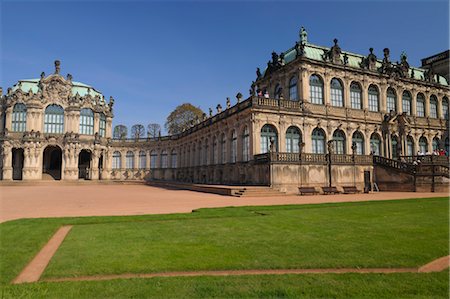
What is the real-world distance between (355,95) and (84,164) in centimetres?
5231

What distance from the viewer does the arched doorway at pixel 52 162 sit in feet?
203

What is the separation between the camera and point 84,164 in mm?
66000

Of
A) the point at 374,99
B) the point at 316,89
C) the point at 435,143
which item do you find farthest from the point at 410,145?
the point at 316,89

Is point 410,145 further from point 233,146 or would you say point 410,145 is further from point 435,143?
point 233,146

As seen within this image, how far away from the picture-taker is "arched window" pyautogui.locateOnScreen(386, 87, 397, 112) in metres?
43.0

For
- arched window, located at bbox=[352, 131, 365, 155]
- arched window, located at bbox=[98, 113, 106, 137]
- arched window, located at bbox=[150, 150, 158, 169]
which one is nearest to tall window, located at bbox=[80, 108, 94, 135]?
arched window, located at bbox=[98, 113, 106, 137]

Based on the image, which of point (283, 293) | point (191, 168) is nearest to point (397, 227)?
point (283, 293)

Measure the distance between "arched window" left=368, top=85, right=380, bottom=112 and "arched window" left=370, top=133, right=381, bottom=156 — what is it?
3453mm

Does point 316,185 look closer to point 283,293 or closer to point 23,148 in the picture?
point 283,293

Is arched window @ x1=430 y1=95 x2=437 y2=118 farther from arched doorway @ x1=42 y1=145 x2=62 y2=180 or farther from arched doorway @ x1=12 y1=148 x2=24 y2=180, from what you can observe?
arched doorway @ x1=12 y1=148 x2=24 y2=180

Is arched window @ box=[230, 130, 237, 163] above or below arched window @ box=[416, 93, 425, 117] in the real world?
below

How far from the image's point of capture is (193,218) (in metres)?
12.9

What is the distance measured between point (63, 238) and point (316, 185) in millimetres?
25656

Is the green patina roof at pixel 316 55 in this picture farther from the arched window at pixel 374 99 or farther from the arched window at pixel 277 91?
the arched window at pixel 374 99
